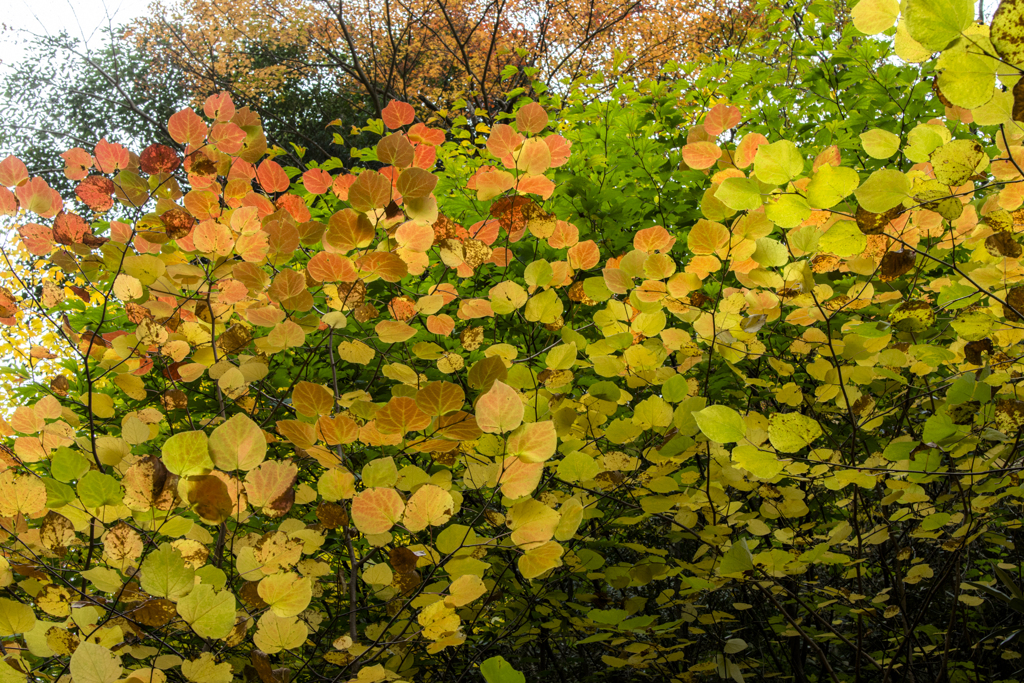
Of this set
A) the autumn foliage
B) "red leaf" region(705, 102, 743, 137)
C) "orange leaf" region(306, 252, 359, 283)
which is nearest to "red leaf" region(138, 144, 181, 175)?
the autumn foliage

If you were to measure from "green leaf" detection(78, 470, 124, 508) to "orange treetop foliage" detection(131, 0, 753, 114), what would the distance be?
17.9 feet

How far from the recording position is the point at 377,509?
38.1 inches

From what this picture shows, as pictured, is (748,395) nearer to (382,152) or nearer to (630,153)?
(630,153)

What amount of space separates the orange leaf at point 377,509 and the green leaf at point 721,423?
448 mm

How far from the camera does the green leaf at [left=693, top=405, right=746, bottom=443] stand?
87 centimetres

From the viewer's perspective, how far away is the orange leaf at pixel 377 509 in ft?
3.15

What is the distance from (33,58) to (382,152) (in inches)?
701

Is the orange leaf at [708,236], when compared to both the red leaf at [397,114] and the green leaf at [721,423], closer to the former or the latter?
the green leaf at [721,423]

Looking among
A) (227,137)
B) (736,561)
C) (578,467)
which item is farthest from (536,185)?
(736,561)

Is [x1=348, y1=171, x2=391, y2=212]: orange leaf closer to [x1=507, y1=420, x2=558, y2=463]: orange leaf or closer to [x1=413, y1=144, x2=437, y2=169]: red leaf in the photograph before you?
[x1=413, y1=144, x2=437, y2=169]: red leaf

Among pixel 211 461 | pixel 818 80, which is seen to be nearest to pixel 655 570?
pixel 211 461

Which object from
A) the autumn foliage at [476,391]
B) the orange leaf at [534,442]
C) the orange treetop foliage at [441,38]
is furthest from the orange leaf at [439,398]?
the orange treetop foliage at [441,38]

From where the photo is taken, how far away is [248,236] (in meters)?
1.35

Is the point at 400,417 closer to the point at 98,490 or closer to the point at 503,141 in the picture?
the point at 98,490
